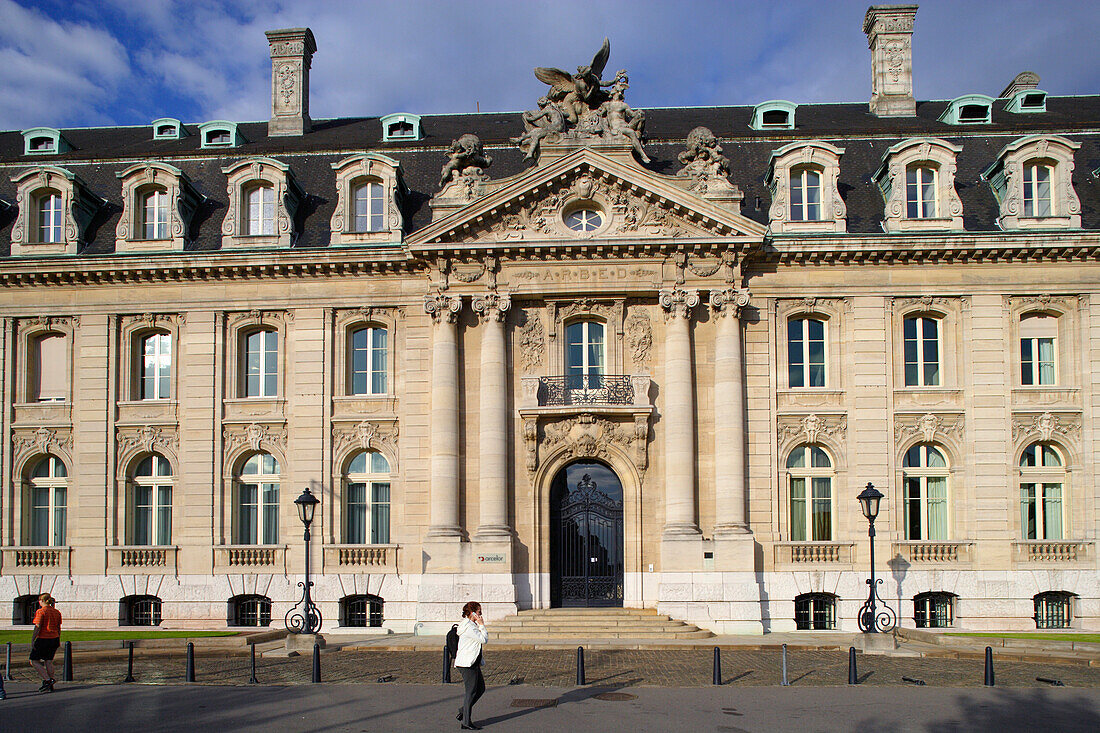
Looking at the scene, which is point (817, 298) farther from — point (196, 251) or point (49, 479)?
point (49, 479)

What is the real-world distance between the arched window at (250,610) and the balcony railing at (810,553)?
16437mm

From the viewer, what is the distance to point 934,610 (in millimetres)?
30656

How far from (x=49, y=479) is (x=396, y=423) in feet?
39.9

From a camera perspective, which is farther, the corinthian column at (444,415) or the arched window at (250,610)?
the arched window at (250,610)

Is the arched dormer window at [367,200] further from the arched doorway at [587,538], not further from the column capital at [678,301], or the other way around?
the arched doorway at [587,538]

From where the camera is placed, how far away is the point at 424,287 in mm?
32562

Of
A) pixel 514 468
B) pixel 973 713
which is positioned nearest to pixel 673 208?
pixel 514 468

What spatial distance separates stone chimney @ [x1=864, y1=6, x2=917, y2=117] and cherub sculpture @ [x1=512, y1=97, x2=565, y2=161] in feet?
47.6

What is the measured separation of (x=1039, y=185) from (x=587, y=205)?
15106 mm

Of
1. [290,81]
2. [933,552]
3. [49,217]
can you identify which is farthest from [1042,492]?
[49,217]

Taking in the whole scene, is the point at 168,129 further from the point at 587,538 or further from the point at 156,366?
the point at 587,538

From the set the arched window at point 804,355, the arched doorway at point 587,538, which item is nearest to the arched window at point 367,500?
the arched doorway at point 587,538

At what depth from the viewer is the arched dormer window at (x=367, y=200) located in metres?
32.7

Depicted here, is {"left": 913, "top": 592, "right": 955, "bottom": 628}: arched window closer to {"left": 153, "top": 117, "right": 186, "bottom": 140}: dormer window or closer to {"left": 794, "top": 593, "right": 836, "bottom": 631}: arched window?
{"left": 794, "top": 593, "right": 836, "bottom": 631}: arched window
